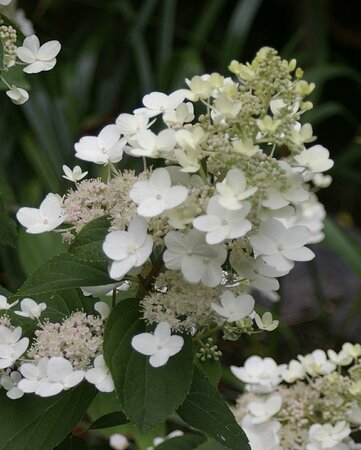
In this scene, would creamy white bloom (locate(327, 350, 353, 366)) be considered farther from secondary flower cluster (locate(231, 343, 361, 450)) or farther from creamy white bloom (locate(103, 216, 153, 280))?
creamy white bloom (locate(103, 216, 153, 280))

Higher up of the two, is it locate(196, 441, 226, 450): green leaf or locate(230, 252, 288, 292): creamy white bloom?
locate(230, 252, 288, 292): creamy white bloom

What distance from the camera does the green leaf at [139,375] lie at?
55cm

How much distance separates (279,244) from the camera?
549mm

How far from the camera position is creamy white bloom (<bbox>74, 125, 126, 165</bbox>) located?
60 centimetres

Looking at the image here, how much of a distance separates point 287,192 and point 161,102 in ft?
0.44

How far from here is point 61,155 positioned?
1988mm

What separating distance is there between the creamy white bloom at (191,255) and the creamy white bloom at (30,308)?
13 centimetres

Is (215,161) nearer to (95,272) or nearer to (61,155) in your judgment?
(95,272)

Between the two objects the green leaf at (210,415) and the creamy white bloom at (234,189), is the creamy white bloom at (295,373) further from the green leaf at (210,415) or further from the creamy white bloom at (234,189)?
the creamy white bloom at (234,189)

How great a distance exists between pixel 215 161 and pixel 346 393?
0.28 m

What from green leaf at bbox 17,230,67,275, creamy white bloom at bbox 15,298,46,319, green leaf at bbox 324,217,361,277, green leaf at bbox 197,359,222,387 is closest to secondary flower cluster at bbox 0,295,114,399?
creamy white bloom at bbox 15,298,46,319

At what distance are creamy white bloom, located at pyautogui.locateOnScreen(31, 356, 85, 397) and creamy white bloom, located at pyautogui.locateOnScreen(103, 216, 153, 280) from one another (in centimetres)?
8

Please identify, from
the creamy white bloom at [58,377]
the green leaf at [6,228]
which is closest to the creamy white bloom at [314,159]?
the creamy white bloom at [58,377]

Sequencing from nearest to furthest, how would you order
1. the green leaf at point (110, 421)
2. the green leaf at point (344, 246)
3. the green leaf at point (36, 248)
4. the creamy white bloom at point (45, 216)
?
the creamy white bloom at point (45, 216), the green leaf at point (110, 421), the green leaf at point (36, 248), the green leaf at point (344, 246)
